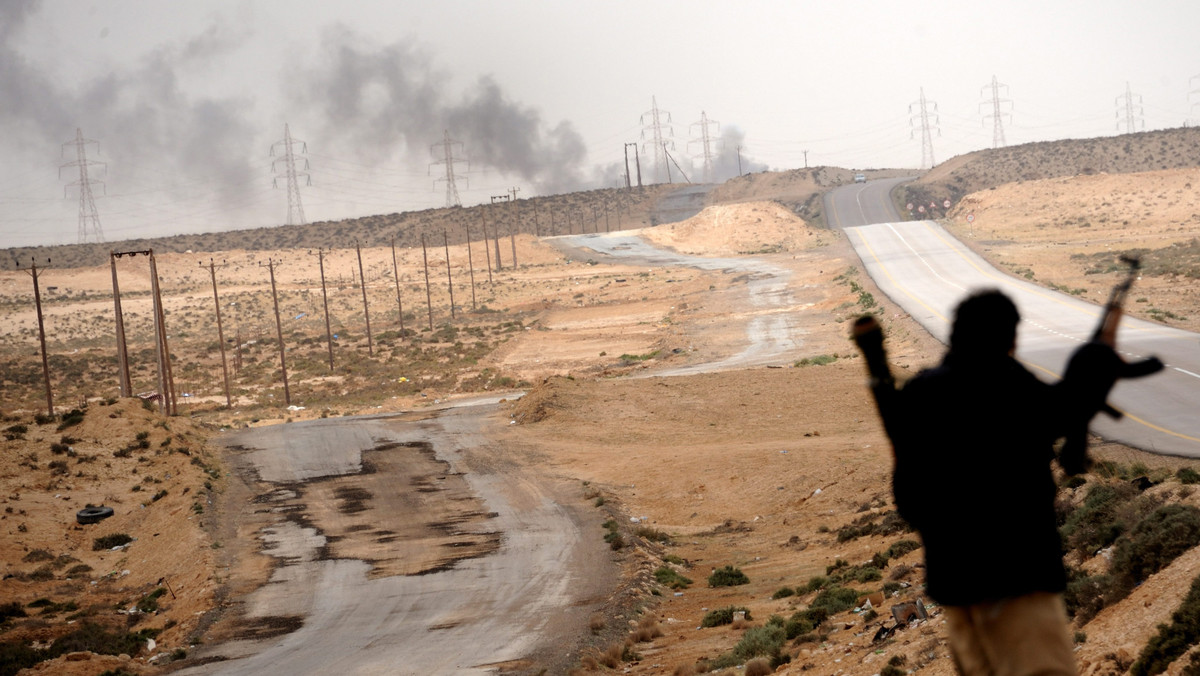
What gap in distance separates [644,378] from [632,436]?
33.6 ft

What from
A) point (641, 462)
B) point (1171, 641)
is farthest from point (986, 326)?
point (641, 462)

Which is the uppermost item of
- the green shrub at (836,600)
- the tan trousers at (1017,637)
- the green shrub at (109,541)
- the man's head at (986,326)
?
the man's head at (986,326)

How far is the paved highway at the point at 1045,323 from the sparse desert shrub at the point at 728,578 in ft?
22.2

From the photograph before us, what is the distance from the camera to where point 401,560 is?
22906mm

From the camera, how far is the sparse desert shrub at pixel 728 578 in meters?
18.8

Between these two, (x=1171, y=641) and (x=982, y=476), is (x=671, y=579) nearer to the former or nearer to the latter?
(x=1171, y=641)

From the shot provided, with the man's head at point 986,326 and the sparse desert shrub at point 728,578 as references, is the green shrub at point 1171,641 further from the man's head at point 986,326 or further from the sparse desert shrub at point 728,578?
the sparse desert shrub at point 728,578

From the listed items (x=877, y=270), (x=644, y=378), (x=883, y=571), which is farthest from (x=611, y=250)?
Answer: (x=883, y=571)

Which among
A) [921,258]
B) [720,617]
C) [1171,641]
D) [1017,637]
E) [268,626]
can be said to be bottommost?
[268,626]

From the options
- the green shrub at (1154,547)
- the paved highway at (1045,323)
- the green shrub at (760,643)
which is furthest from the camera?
the paved highway at (1045,323)

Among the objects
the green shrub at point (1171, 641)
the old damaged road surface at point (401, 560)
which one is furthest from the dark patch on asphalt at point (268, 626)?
the green shrub at point (1171, 641)

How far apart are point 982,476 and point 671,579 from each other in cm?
1593

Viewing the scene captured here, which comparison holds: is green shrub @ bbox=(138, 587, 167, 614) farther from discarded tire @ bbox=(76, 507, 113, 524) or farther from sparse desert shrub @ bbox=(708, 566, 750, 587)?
sparse desert shrub @ bbox=(708, 566, 750, 587)

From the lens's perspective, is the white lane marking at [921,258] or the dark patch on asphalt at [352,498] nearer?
the dark patch on asphalt at [352,498]
